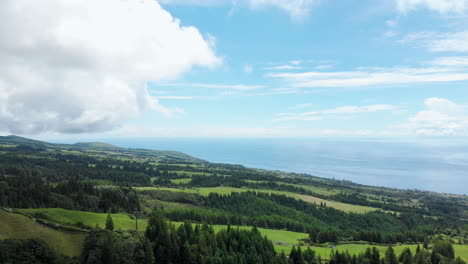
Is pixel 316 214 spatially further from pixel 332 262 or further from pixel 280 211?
pixel 332 262

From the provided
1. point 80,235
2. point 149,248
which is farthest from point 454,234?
point 80,235

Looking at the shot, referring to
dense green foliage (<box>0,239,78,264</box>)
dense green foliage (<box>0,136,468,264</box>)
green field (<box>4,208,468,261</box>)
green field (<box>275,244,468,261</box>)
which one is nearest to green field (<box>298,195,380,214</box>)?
dense green foliage (<box>0,136,468,264</box>)

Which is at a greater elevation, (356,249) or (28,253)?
(28,253)

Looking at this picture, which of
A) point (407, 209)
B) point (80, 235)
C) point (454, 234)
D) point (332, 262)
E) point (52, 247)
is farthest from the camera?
point (407, 209)

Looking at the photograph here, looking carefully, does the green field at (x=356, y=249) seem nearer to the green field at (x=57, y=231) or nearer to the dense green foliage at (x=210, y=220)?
the green field at (x=57, y=231)

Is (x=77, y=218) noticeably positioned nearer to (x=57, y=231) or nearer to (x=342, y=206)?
(x=57, y=231)

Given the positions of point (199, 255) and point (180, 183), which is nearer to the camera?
point (199, 255)

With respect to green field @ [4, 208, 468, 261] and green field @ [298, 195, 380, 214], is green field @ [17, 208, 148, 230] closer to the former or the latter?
green field @ [4, 208, 468, 261]

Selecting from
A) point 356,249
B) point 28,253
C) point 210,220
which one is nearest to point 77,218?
point 28,253
